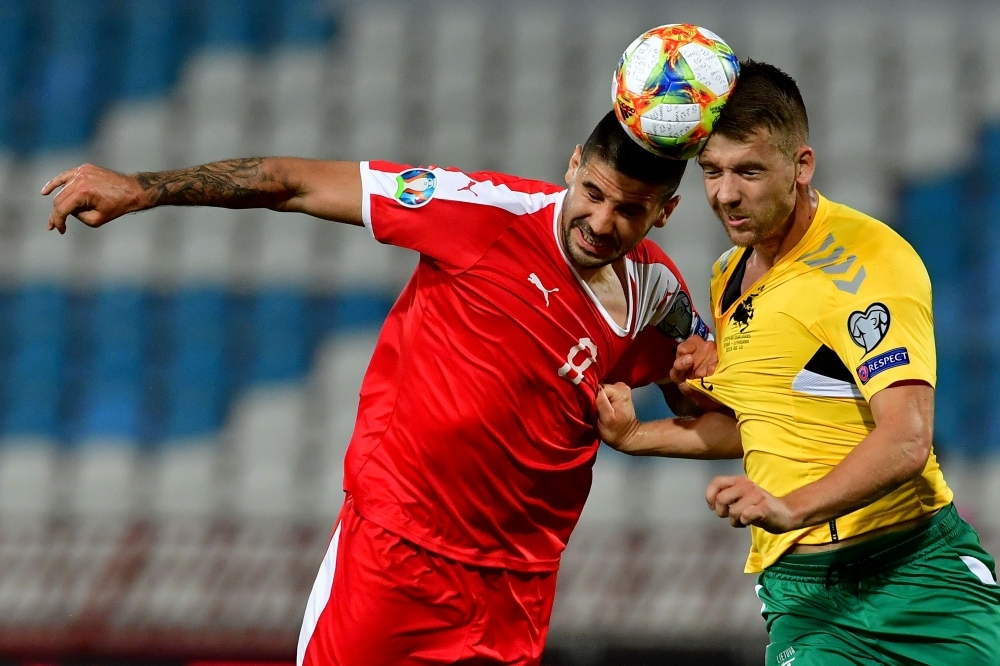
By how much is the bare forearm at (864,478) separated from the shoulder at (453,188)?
1.27 meters

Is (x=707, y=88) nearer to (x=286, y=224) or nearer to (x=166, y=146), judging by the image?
(x=286, y=224)

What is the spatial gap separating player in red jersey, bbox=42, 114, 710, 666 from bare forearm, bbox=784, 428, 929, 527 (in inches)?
37.7

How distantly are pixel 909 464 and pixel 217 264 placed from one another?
5.75 m

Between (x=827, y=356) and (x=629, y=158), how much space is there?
806mm

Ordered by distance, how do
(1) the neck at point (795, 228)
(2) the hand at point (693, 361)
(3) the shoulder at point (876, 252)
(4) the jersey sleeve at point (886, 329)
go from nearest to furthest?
(4) the jersey sleeve at point (886, 329), (3) the shoulder at point (876, 252), (1) the neck at point (795, 228), (2) the hand at point (693, 361)

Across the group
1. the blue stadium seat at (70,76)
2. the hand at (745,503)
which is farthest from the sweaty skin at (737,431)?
the blue stadium seat at (70,76)

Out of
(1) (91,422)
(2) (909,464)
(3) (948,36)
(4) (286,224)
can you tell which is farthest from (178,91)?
(2) (909,464)

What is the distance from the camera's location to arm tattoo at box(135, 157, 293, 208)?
131 inches

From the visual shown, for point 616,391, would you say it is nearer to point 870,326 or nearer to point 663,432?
point 663,432

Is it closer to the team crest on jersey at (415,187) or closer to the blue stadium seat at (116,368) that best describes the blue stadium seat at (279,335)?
the blue stadium seat at (116,368)

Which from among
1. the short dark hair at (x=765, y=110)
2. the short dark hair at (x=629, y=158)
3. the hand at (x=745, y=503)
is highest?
the short dark hair at (x=765, y=110)

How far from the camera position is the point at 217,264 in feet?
26.1

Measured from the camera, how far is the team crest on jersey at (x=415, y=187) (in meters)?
3.60

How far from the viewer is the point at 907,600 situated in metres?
3.38
